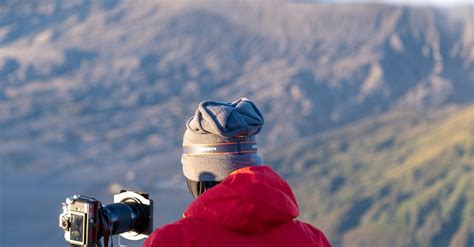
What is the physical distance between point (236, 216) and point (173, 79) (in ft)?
151

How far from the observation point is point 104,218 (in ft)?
6.75

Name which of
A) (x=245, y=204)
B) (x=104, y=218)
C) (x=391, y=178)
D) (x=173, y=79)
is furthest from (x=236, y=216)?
(x=173, y=79)

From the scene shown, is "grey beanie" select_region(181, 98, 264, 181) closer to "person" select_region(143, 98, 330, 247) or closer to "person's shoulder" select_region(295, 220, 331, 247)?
"person" select_region(143, 98, 330, 247)

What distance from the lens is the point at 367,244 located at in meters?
29.3

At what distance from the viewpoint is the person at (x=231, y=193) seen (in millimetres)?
1770

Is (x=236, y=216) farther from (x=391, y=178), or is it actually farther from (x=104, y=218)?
(x=391, y=178)

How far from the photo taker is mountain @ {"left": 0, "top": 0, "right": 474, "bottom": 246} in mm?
35938

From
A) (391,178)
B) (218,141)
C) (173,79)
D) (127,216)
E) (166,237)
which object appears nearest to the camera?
(166,237)

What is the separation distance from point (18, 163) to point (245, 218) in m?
36.4

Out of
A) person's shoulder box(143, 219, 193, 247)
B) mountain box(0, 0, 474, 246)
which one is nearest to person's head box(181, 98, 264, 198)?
person's shoulder box(143, 219, 193, 247)

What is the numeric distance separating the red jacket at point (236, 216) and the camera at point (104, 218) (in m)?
0.30

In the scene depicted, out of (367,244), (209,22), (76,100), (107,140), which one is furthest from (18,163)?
(209,22)

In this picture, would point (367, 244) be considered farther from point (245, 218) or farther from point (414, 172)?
point (245, 218)

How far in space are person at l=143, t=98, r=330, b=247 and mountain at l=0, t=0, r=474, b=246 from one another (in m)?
26.8
